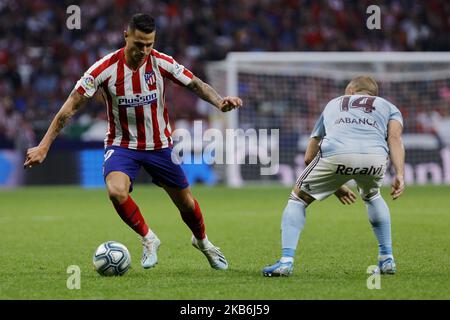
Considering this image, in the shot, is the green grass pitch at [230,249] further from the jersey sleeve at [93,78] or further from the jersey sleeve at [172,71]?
the jersey sleeve at [172,71]

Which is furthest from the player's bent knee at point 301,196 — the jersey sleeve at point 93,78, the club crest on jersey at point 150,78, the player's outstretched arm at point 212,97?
the jersey sleeve at point 93,78

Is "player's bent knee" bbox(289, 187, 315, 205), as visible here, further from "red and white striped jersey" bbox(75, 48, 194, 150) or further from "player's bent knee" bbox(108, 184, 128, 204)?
"player's bent knee" bbox(108, 184, 128, 204)

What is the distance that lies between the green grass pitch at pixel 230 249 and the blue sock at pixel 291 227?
Answer: 0.21 meters

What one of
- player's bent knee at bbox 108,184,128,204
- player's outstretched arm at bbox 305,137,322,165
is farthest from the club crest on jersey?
player's outstretched arm at bbox 305,137,322,165

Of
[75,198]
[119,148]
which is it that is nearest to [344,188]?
[119,148]

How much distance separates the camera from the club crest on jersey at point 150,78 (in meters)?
7.18

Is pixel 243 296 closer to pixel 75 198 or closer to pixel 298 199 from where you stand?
pixel 298 199

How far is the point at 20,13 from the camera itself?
2425cm

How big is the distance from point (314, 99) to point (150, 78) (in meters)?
12.9

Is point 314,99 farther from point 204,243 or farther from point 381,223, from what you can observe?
point 381,223

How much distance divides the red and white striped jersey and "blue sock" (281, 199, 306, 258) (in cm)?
118

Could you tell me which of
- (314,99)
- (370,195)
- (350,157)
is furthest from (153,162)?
(314,99)

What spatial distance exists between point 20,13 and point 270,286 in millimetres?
19522
